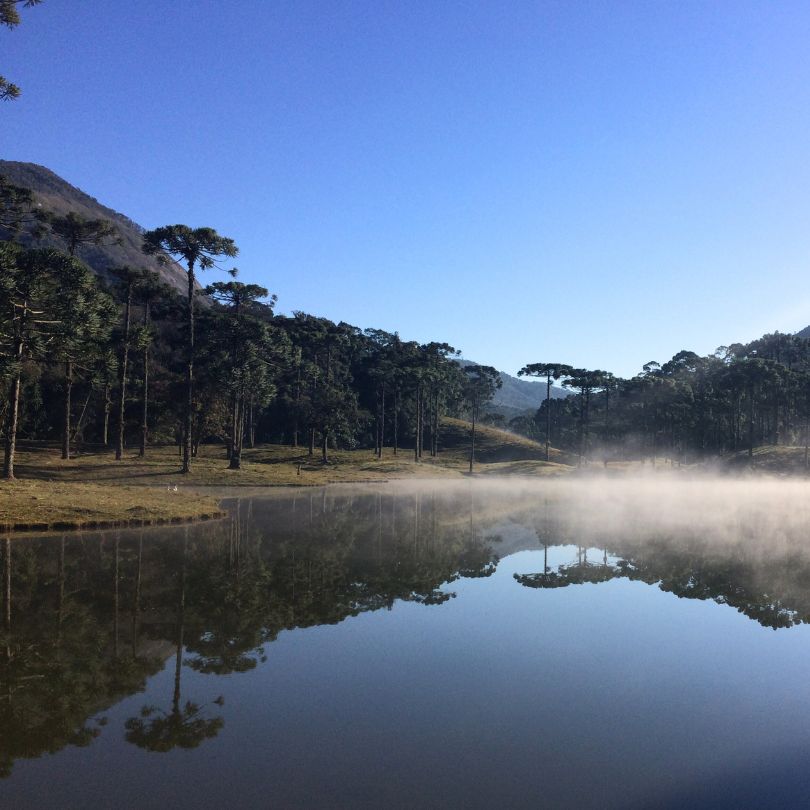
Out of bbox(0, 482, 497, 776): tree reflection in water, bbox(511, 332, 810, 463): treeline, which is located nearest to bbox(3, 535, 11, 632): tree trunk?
bbox(0, 482, 497, 776): tree reflection in water

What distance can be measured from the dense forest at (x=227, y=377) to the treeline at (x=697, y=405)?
1.15 ft

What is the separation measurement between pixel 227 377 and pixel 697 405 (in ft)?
258

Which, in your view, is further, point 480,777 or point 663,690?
point 663,690

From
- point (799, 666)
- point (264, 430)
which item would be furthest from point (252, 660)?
point (264, 430)

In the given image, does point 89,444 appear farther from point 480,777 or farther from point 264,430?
point 480,777

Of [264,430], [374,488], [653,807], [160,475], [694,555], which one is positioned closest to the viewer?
[653,807]

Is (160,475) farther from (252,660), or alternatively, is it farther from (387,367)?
(387,367)

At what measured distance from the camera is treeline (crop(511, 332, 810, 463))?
99.6 metres

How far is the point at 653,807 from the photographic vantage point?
7375 mm

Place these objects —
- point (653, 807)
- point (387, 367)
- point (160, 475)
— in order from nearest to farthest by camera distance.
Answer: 1. point (653, 807)
2. point (160, 475)
3. point (387, 367)

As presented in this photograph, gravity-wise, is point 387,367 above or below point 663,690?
above

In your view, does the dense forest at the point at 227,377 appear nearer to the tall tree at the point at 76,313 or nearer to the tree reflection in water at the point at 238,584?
the tall tree at the point at 76,313

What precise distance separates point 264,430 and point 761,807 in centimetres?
10365

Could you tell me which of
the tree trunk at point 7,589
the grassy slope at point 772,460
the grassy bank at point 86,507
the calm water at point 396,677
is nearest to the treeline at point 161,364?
the grassy bank at point 86,507
